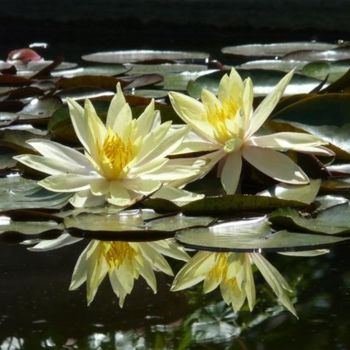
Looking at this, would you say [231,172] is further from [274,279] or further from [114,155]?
[274,279]

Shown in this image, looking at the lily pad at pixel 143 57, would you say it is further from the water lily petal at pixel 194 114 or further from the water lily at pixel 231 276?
the water lily at pixel 231 276

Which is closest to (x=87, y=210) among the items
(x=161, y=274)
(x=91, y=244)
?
(x=91, y=244)

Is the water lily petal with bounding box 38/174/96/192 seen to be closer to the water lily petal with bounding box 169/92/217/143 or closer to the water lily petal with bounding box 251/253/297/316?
the water lily petal with bounding box 169/92/217/143

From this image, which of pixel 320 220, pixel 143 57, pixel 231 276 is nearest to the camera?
pixel 231 276

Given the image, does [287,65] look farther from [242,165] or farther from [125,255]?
[125,255]

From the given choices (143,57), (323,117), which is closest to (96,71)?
(143,57)
